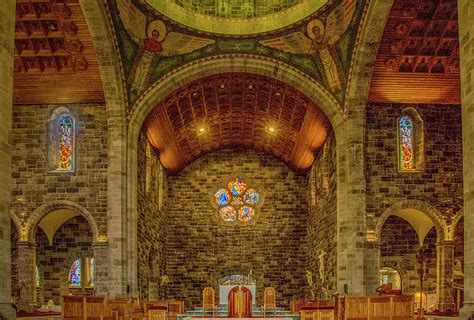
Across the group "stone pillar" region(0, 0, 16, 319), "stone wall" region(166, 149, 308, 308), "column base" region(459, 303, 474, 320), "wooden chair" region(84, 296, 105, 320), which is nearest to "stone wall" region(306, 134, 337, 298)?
"stone wall" region(166, 149, 308, 308)

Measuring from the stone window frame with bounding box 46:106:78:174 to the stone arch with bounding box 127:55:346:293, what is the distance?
1.93 m

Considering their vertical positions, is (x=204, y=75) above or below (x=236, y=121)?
above

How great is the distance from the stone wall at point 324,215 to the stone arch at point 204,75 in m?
2.04

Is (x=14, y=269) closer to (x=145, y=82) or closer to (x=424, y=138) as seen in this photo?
(x=145, y=82)

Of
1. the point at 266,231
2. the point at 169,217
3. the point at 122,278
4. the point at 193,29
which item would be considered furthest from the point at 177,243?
the point at 193,29

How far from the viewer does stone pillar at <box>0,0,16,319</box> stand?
10562mm

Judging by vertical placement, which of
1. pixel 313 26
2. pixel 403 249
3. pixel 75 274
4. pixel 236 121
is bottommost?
pixel 75 274

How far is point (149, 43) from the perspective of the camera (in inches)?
883

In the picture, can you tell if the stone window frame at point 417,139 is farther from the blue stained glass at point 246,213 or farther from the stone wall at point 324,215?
the blue stained glass at point 246,213

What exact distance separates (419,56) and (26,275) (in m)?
14.9

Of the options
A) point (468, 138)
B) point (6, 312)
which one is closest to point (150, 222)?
point (6, 312)

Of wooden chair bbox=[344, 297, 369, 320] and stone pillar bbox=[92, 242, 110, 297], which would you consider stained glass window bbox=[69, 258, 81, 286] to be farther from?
wooden chair bbox=[344, 297, 369, 320]

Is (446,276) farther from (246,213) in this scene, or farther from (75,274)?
(75,274)

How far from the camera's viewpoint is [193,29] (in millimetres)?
22750
